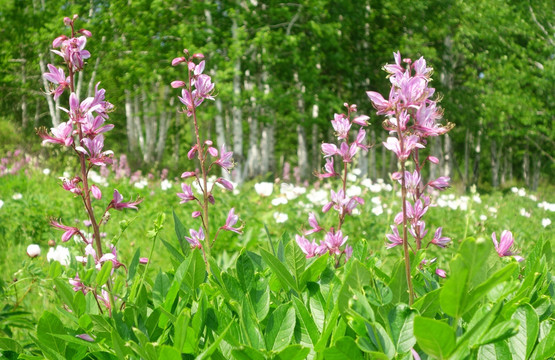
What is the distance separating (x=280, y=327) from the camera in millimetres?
1168

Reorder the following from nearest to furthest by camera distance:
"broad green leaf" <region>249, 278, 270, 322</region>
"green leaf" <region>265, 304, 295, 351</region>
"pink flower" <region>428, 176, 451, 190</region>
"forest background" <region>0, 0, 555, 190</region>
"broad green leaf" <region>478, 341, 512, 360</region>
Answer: "broad green leaf" <region>478, 341, 512, 360</region> → "green leaf" <region>265, 304, 295, 351</region> → "broad green leaf" <region>249, 278, 270, 322</region> → "pink flower" <region>428, 176, 451, 190</region> → "forest background" <region>0, 0, 555, 190</region>

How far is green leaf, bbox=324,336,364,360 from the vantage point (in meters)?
0.96

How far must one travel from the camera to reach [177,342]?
1.00 m

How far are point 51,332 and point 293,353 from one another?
64 cm

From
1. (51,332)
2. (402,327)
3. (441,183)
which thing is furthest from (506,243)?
(51,332)

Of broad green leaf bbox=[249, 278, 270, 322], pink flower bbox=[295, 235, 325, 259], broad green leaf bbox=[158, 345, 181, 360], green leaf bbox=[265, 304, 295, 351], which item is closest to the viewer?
broad green leaf bbox=[158, 345, 181, 360]

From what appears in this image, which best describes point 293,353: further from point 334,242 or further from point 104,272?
point 334,242

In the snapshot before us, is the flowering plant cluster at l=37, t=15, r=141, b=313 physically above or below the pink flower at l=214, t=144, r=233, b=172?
above

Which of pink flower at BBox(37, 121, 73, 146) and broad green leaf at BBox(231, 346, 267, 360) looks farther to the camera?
pink flower at BBox(37, 121, 73, 146)

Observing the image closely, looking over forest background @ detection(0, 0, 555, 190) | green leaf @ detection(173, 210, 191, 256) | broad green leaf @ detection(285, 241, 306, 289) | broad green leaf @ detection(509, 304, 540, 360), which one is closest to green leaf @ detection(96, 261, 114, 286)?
green leaf @ detection(173, 210, 191, 256)

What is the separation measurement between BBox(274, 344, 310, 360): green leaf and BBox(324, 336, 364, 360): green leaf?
49 millimetres

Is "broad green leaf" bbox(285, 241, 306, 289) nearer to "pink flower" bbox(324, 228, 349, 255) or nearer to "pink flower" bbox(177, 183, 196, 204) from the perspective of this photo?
"pink flower" bbox(324, 228, 349, 255)

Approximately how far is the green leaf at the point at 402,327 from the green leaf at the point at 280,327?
25 centimetres

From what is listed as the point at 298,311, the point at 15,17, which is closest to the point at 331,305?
the point at 298,311
